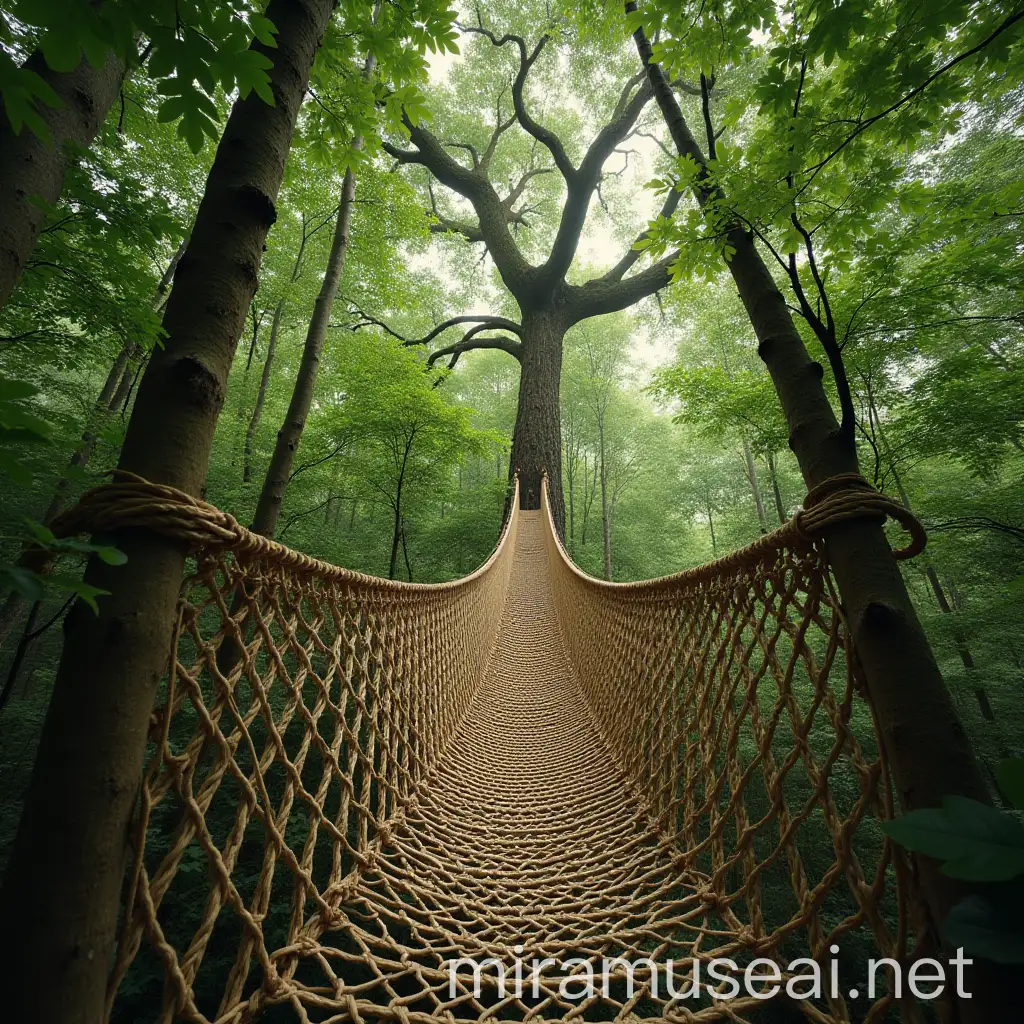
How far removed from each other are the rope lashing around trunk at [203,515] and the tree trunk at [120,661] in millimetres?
19

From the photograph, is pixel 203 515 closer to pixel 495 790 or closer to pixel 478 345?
pixel 495 790

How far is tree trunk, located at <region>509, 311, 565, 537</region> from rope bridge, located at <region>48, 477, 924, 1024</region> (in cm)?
441

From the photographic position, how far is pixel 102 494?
0.46m

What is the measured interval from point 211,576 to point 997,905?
31.1 inches

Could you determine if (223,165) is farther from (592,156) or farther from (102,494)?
(592,156)

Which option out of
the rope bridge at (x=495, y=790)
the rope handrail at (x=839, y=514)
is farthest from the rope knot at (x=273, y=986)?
the rope handrail at (x=839, y=514)

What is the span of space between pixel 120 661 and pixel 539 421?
20.3 ft

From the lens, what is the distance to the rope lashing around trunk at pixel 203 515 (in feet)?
1.50

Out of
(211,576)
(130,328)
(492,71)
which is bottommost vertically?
(211,576)

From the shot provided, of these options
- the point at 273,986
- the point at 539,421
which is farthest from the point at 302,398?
the point at 539,421

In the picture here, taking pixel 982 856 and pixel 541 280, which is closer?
pixel 982 856

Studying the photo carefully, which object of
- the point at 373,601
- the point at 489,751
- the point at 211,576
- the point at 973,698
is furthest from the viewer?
the point at 973,698

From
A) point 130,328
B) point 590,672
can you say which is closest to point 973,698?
point 590,672

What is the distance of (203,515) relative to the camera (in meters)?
0.50
